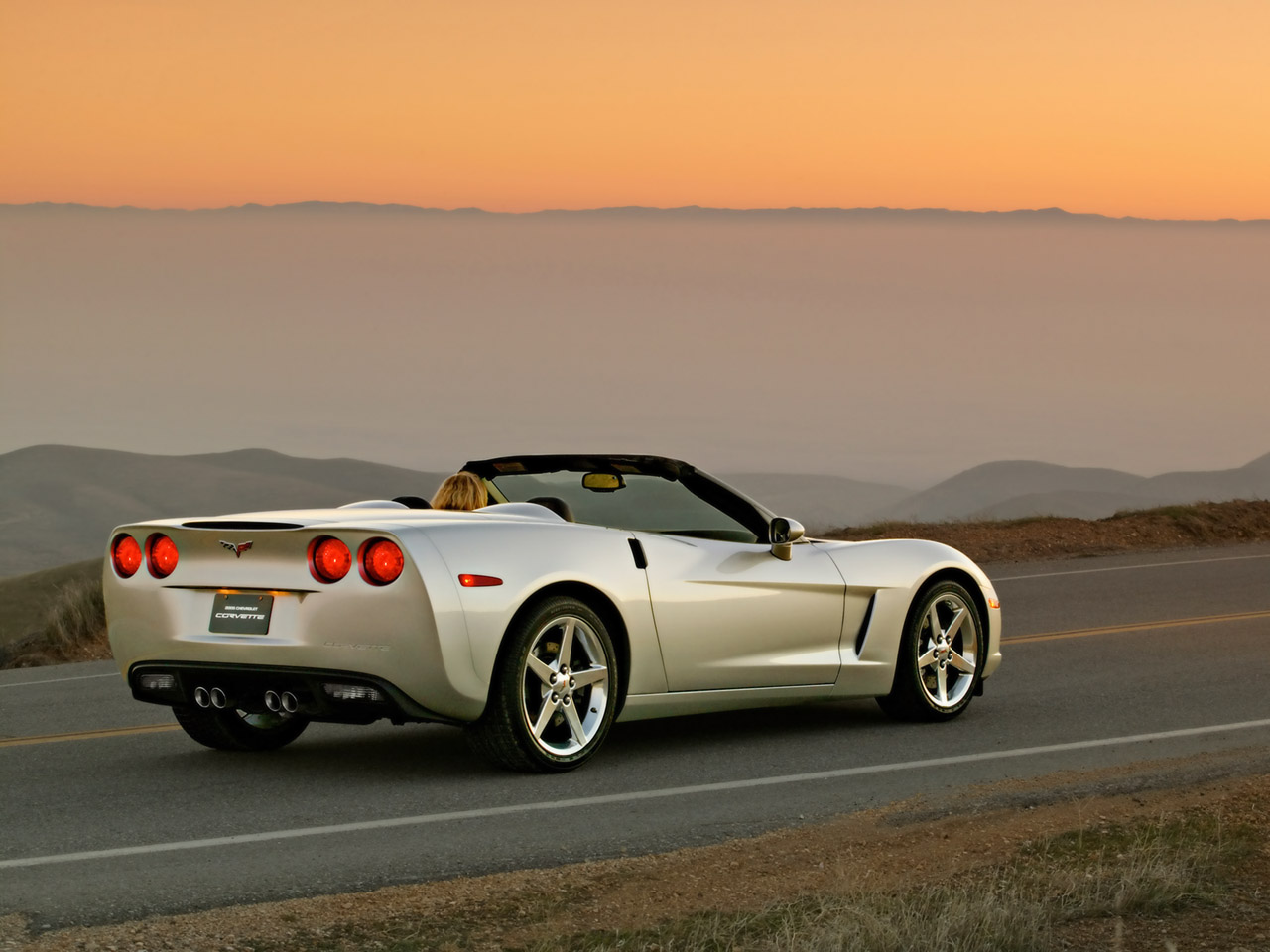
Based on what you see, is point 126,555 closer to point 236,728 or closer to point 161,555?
point 161,555

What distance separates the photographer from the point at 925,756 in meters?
9.22

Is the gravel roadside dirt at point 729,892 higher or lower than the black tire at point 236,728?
lower

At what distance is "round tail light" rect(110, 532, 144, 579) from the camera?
8633mm

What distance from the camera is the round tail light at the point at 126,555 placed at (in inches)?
340

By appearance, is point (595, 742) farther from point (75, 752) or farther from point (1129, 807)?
point (75, 752)

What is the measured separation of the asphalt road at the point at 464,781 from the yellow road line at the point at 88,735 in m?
0.05

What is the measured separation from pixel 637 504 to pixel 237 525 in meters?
2.09

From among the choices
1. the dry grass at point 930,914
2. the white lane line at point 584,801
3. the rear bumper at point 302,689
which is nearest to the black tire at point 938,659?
→ the white lane line at point 584,801

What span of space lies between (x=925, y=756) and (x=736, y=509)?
1649 millimetres

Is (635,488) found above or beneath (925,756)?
above

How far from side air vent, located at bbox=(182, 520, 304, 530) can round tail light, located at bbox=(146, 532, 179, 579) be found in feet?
0.46

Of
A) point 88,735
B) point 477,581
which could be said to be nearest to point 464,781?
point 477,581

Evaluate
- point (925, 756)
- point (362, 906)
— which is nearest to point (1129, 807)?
point (925, 756)

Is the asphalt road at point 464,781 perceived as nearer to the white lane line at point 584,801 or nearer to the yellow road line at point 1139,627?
the white lane line at point 584,801
